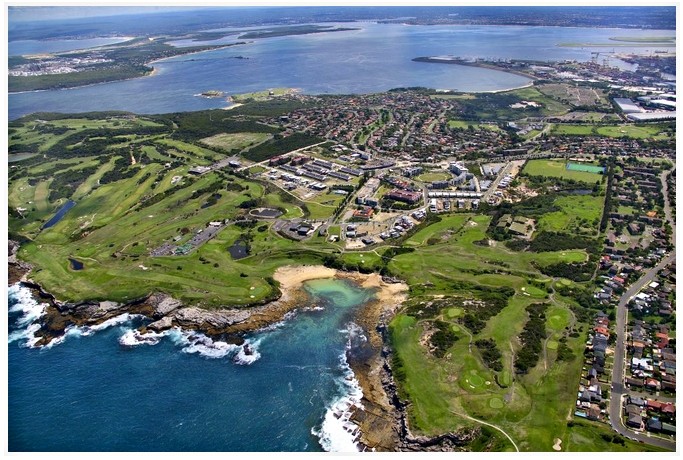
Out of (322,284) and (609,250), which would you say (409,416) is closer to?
(322,284)

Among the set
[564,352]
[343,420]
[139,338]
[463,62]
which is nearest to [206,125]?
[139,338]

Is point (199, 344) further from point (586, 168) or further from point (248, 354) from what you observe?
point (586, 168)

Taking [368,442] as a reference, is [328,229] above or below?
above

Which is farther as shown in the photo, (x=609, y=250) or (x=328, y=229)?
(x=328, y=229)

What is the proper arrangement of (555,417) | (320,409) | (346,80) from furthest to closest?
(346,80) → (320,409) → (555,417)

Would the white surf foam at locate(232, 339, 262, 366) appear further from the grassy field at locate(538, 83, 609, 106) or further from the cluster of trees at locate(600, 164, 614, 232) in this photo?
the grassy field at locate(538, 83, 609, 106)

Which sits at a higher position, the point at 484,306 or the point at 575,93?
the point at 575,93

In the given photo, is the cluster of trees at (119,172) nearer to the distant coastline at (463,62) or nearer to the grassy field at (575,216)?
the grassy field at (575,216)

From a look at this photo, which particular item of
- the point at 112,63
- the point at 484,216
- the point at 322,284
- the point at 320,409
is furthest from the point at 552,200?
the point at 112,63

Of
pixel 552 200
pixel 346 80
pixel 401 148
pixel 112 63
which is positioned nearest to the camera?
pixel 552 200
